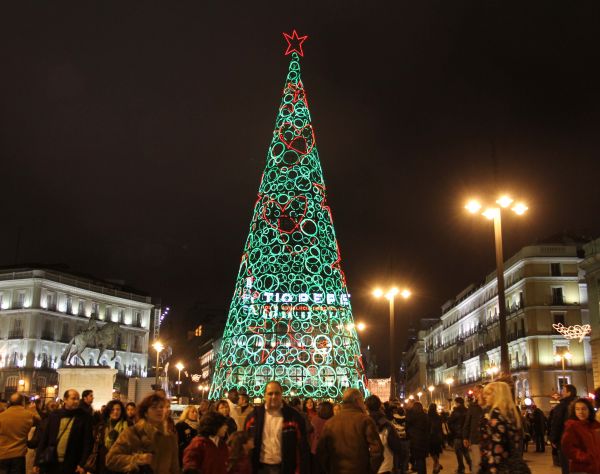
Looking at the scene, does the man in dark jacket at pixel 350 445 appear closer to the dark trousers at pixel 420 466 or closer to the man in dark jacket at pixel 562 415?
the man in dark jacket at pixel 562 415

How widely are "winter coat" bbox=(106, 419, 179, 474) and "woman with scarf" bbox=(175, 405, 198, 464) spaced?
6.87 feet

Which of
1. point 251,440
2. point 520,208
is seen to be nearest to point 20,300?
point 520,208

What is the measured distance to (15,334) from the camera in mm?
72000

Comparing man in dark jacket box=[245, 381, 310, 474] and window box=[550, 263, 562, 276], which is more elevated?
window box=[550, 263, 562, 276]

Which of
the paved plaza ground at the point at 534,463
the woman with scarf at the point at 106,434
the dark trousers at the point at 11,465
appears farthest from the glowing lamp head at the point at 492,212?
the dark trousers at the point at 11,465

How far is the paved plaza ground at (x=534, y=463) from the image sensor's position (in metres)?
16.3

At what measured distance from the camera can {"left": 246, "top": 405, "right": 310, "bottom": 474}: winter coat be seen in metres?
7.16

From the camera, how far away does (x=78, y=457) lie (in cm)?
851

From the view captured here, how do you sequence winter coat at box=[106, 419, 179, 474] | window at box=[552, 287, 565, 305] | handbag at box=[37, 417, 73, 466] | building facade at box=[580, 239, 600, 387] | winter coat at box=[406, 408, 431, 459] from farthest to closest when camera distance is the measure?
window at box=[552, 287, 565, 305] → building facade at box=[580, 239, 600, 387] → winter coat at box=[406, 408, 431, 459] → handbag at box=[37, 417, 73, 466] → winter coat at box=[106, 419, 179, 474]

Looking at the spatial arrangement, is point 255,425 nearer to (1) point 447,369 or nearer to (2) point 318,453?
(2) point 318,453

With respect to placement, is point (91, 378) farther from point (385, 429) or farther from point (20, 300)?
point (20, 300)

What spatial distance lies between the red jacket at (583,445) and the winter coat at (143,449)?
408 cm

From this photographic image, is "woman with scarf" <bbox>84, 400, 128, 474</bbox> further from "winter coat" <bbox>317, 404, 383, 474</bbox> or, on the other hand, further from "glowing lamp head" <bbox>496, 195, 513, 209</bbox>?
"glowing lamp head" <bbox>496, 195, 513, 209</bbox>

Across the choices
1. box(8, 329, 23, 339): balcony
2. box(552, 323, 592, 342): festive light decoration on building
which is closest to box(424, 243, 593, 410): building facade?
box(552, 323, 592, 342): festive light decoration on building
